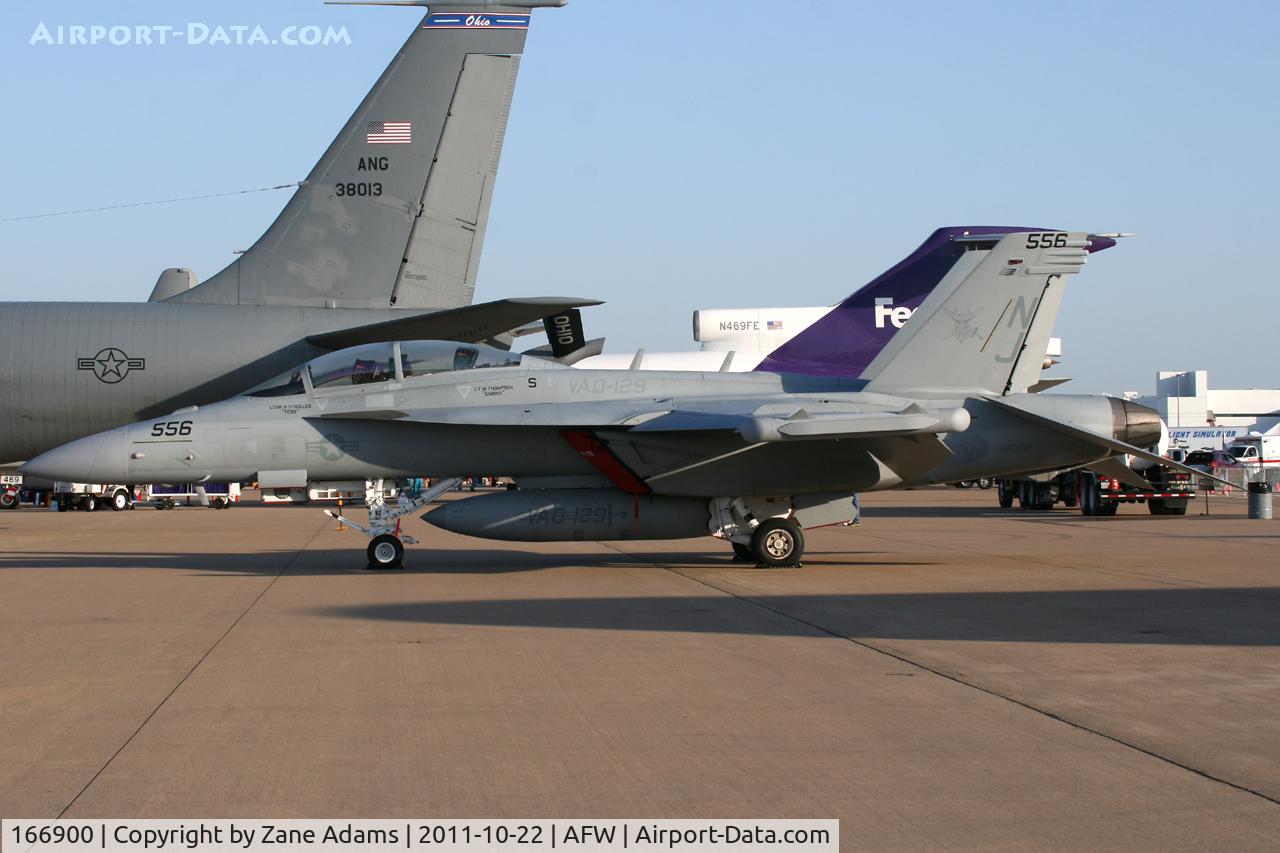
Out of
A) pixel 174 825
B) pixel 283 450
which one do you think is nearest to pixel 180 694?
pixel 174 825

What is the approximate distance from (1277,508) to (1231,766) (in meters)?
31.5

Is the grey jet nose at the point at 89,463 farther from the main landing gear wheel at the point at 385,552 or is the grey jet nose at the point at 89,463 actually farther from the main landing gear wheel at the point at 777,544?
the main landing gear wheel at the point at 777,544

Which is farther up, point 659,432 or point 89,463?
point 659,432

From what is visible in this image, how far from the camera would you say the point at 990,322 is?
15.0 metres

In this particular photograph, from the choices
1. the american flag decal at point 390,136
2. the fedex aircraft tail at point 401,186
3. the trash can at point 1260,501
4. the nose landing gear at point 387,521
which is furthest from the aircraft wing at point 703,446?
the trash can at point 1260,501

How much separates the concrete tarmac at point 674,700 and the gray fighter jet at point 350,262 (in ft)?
9.44

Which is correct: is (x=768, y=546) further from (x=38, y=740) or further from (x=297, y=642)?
(x=38, y=740)

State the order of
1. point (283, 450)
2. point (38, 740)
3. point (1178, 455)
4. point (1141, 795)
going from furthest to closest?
point (1178, 455) < point (283, 450) < point (38, 740) < point (1141, 795)

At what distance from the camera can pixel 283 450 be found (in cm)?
1372

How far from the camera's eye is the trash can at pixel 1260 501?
2623cm

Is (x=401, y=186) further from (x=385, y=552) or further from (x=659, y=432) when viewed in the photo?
(x=659, y=432)
